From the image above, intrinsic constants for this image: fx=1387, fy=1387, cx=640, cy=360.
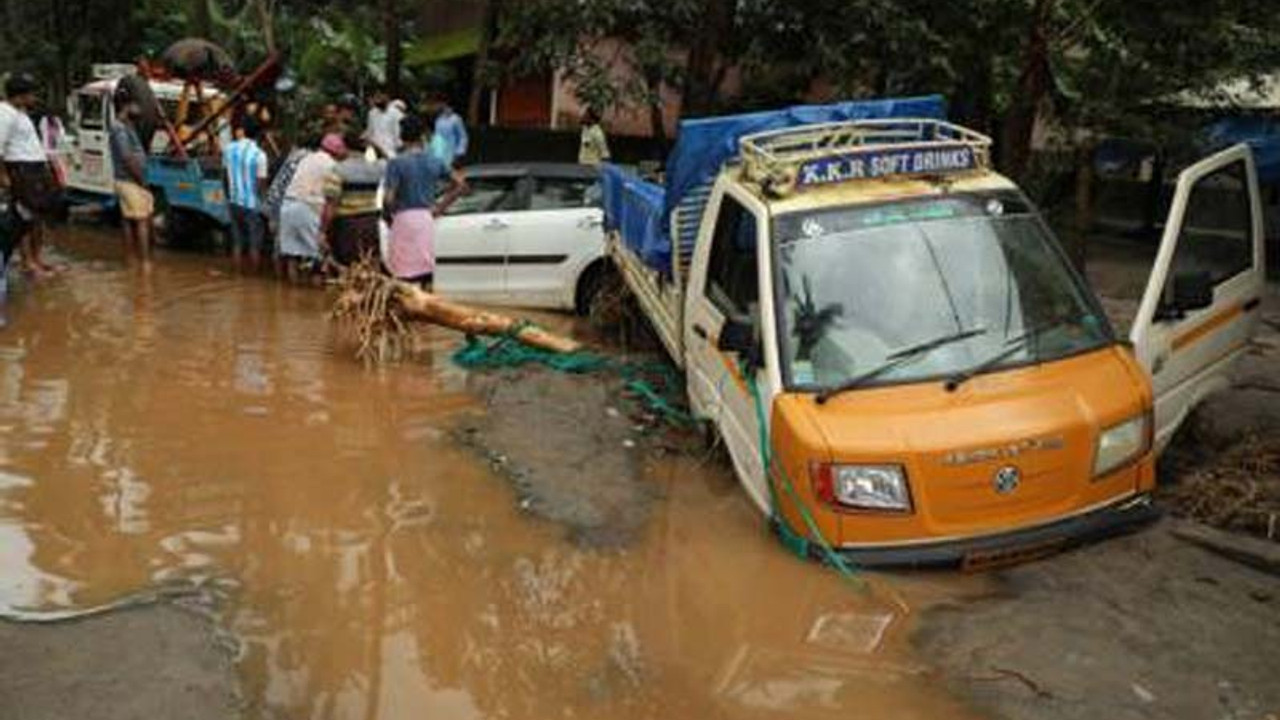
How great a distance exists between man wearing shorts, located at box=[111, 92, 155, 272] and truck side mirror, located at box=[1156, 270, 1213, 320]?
1054 centimetres

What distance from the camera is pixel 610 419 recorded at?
862 cm

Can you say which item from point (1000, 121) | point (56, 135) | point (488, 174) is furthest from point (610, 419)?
point (56, 135)

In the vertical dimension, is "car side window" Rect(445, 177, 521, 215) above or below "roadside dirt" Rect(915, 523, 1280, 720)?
above

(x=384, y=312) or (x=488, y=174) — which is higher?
(x=488, y=174)

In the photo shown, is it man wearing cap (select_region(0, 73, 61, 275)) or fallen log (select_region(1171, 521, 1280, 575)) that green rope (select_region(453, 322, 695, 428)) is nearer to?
fallen log (select_region(1171, 521, 1280, 575))

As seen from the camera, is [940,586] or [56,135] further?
[56,135]

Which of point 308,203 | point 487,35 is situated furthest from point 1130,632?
point 487,35

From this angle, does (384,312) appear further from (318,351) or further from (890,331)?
(890,331)

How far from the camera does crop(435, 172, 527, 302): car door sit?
1216 centimetres

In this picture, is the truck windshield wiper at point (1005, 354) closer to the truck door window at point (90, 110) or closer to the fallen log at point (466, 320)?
the fallen log at point (466, 320)

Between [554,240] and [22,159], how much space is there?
4587mm

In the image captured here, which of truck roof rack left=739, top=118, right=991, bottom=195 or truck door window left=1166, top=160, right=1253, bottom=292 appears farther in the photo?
truck door window left=1166, top=160, right=1253, bottom=292

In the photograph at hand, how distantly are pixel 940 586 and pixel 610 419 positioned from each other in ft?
10.9

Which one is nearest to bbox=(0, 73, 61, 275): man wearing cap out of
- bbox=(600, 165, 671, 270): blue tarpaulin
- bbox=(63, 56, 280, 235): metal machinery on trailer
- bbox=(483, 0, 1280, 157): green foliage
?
bbox=(63, 56, 280, 235): metal machinery on trailer
